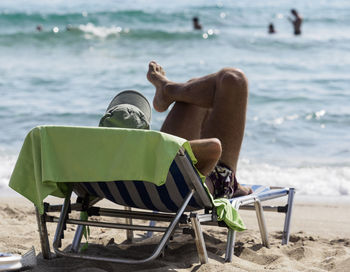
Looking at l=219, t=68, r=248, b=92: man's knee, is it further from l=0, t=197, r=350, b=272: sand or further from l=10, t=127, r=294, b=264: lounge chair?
l=0, t=197, r=350, b=272: sand

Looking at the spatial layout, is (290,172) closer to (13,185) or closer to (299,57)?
(13,185)

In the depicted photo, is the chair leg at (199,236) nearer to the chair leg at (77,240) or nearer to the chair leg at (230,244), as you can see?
the chair leg at (230,244)

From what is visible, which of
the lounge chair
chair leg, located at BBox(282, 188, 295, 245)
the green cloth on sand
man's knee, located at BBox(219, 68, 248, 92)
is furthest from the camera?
chair leg, located at BBox(282, 188, 295, 245)

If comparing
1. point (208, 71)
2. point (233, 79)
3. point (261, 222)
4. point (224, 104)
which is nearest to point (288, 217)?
point (261, 222)

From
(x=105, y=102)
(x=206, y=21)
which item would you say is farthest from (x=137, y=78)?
(x=206, y=21)

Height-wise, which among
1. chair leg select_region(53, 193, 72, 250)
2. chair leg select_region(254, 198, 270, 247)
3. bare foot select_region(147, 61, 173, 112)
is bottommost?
chair leg select_region(254, 198, 270, 247)

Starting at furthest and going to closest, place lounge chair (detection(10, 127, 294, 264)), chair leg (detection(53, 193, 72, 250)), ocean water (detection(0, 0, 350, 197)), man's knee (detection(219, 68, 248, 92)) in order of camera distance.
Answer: ocean water (detection(0, 0, 350, 197))
man's knee (detection(219, 68, 248, 92))
chair leg (detection(53, 193, 72, 250))
lounge chair (detection(10, 127, 294, 264))

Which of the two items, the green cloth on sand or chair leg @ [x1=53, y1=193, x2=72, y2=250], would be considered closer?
the green cloth on sand

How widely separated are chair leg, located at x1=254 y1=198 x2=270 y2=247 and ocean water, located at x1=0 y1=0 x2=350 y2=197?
1965 mm

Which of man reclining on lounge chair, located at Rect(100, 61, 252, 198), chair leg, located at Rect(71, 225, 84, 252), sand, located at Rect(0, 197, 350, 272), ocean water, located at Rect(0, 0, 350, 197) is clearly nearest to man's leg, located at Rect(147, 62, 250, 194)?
man reclining on lounge chair, located at Rect(100, 61, 252, 198)

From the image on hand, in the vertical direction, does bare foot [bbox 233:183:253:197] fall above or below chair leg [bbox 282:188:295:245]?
above

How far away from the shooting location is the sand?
3217mm

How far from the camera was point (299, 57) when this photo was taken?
15.2m

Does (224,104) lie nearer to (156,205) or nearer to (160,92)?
(160,92)
